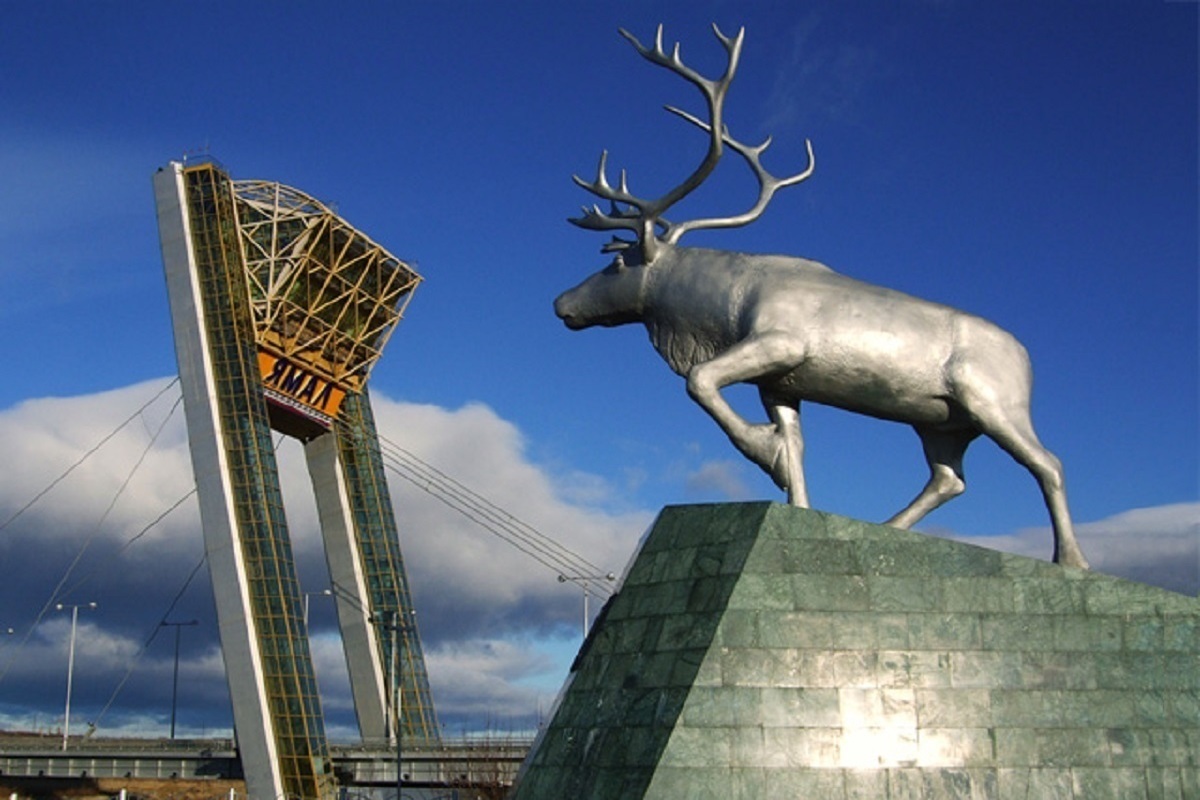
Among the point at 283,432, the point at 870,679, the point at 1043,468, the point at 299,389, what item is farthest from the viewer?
the point at 283,432

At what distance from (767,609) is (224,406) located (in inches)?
1433

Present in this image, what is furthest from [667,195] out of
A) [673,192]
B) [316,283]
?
[316,283]

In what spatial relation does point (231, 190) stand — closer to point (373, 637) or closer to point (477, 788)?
point (373, 637)

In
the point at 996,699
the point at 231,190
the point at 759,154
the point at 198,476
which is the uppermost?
the point at 231,190

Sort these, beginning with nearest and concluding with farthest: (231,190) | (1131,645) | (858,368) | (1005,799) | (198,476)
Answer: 1. (1005,799)
2. (1131,645)
3. (858,368)
4. (198,476)
5. (231,190)

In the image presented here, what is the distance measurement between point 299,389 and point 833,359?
40583mm

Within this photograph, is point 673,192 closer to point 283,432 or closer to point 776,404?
point 776,404

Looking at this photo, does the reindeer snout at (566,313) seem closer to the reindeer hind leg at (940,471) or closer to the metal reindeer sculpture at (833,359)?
the metal reindeer sculpture at (833,359)

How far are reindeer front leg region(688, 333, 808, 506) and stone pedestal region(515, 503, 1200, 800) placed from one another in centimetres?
135

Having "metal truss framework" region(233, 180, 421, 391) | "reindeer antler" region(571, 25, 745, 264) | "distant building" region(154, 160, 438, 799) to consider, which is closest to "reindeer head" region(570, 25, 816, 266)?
"reindeer antler" region(571, 25, 745, 264)

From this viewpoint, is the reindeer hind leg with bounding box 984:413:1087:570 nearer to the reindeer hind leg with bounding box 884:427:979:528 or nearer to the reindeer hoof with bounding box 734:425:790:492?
the reindeer hind leg with bounding box 884:427:979:528

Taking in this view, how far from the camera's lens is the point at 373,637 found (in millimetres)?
50438

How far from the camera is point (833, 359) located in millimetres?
13406

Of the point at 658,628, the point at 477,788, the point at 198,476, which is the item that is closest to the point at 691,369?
the point at 658,628
